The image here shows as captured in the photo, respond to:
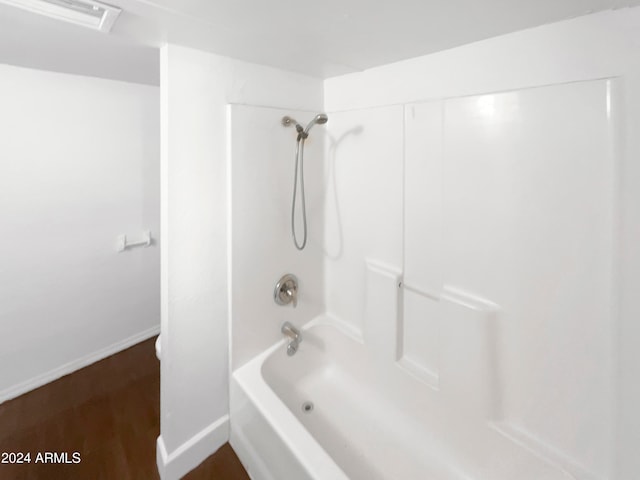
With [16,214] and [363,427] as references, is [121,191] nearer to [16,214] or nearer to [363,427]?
[16,214]

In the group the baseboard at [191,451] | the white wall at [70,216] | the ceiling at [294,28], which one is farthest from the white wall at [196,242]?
the white wall at [70,216]

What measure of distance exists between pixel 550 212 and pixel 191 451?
2.04 metres

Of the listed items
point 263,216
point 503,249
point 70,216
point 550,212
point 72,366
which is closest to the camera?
point 550,212

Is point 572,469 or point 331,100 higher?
point 331,100

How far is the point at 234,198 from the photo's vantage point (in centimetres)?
149

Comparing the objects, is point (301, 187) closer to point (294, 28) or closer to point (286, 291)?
point (286, 291)

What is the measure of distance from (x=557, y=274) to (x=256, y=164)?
4.75 ft

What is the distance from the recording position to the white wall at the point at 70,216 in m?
1.85

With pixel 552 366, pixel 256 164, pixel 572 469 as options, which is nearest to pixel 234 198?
pixel 256 164

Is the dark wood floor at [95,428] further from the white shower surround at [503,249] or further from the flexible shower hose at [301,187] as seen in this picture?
the flexible shower hose at [301,187]

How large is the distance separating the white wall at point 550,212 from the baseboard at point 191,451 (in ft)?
3.90

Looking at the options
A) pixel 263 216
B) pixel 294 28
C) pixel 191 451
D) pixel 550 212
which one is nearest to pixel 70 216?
pixel 263 216

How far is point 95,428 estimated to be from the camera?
1732mm

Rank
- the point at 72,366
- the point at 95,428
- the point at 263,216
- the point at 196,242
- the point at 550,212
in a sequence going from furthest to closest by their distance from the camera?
1. the point at 72,366
2. the point at 95,428
3. the point at 263,216
4. the point at 196,242
5. the point at 550,212
